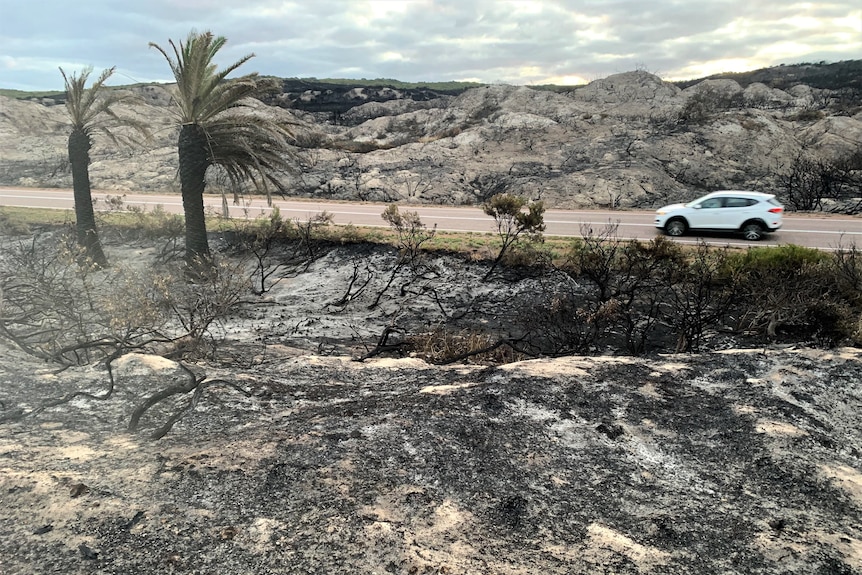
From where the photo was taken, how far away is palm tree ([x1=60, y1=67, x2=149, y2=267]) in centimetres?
1302

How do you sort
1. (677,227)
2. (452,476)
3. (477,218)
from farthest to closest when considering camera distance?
1. (477,218)
2. (677,227)
3. (452,476)

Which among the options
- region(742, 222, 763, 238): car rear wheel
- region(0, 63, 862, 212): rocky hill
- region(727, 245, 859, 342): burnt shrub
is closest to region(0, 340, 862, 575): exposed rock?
region(727, 245, 859, 342): burnt shrub

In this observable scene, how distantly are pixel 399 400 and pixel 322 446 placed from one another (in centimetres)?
133

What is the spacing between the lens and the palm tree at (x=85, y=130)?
512 inches

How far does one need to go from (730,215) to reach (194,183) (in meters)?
15.3

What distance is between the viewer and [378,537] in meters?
3.72

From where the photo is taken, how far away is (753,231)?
624 inches

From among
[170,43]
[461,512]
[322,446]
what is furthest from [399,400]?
[170,43]

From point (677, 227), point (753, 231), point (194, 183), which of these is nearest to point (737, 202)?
point (753, 231)

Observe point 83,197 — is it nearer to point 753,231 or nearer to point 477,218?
point 477,218

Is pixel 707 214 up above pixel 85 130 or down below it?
below

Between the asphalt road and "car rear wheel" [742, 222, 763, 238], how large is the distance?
0.85ft

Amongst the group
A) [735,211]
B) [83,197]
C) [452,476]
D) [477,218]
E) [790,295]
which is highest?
[83,197]

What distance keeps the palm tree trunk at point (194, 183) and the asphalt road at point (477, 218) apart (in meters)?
3.82
